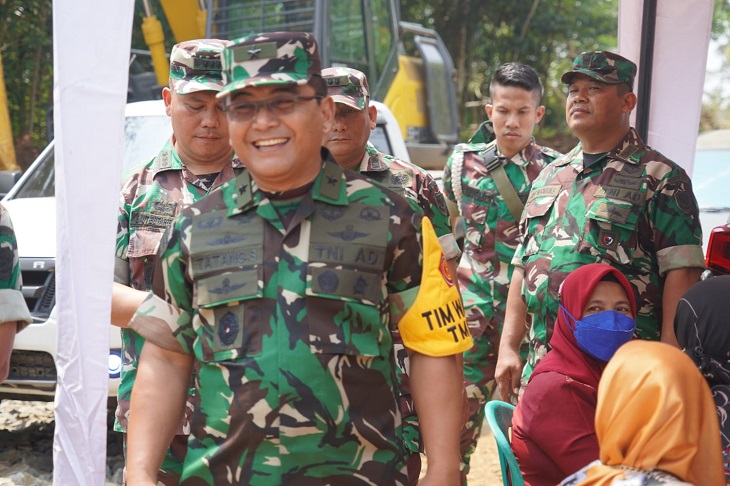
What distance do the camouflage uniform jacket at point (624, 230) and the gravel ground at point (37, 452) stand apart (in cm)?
217

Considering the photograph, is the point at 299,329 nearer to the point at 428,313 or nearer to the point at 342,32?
the point at 428,313

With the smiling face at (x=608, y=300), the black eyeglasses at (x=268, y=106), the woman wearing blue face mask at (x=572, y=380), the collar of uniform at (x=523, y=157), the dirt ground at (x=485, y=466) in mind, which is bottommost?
the dirt ground at (x=485, y=466)

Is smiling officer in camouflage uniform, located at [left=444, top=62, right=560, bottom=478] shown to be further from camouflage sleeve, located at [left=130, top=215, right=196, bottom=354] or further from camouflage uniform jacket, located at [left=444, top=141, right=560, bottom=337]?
camouflage sleeve, located at [left=130, top=215, right=196, bottom=354]

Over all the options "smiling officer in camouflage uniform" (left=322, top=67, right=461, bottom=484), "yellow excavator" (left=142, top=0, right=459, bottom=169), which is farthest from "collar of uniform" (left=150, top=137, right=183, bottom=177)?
"yellow excavator" (left=142, top=0, right=459, bottom=169)

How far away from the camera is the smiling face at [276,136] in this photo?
8.07ft

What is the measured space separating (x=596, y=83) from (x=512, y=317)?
1.15 m

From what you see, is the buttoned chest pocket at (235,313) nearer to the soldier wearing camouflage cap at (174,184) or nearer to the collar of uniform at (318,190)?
the collar of uniform at (318,190)

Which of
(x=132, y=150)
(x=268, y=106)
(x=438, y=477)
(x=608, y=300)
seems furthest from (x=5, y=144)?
(x=438, y=477)

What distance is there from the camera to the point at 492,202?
5.71 m

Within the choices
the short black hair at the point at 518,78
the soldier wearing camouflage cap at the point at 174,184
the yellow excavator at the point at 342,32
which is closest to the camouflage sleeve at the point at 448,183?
the short black hair at the point at 518,78

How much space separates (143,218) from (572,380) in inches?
61.7

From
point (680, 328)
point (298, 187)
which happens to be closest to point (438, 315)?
point (298, 187)

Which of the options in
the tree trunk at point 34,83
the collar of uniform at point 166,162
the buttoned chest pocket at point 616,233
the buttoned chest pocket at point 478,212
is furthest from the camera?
the tree trunk at point 34,83

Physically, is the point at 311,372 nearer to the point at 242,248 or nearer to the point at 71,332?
the point at 242,248
